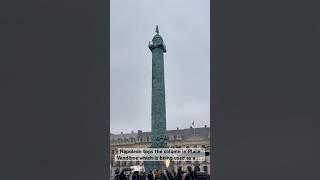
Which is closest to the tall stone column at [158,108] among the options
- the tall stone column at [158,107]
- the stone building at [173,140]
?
the tall stone column at [158,107]

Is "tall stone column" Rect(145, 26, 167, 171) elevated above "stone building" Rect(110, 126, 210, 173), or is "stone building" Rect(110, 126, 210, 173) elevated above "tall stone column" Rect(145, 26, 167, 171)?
"tall stone column" Rect(145, 26, 167, 171)

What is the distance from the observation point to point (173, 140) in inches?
2128

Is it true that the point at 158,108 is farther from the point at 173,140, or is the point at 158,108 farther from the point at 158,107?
the point at 173,140

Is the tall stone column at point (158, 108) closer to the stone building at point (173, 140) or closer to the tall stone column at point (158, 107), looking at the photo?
the tall stone column at point (158, 107)

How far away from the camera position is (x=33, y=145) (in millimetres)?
1752

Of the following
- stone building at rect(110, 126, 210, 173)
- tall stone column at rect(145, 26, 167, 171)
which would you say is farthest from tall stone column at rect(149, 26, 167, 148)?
stone building at rect(110, 126, 210, 173)

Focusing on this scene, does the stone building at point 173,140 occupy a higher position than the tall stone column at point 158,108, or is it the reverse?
the tall stone column at point 158,108

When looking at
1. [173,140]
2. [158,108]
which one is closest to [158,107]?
[158,108]

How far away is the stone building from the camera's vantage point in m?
50.9

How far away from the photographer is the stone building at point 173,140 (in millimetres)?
50875

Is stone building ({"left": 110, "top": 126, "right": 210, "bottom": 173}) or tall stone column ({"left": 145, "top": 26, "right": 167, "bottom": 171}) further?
stone building ({"left": 110, "top": 126, "right": 210, "bottom": 173})

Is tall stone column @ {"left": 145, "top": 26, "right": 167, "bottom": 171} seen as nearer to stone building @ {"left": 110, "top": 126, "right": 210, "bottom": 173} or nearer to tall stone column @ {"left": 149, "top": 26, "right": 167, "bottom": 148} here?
tall stone column @ {"left": 149, "top": 26, "right": 167, "bottom": 148}

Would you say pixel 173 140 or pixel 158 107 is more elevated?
pixel 158 107

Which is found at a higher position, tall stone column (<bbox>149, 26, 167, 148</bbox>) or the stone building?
tall stone column (<bbox>149, 26, 167, 148</bbox>)
